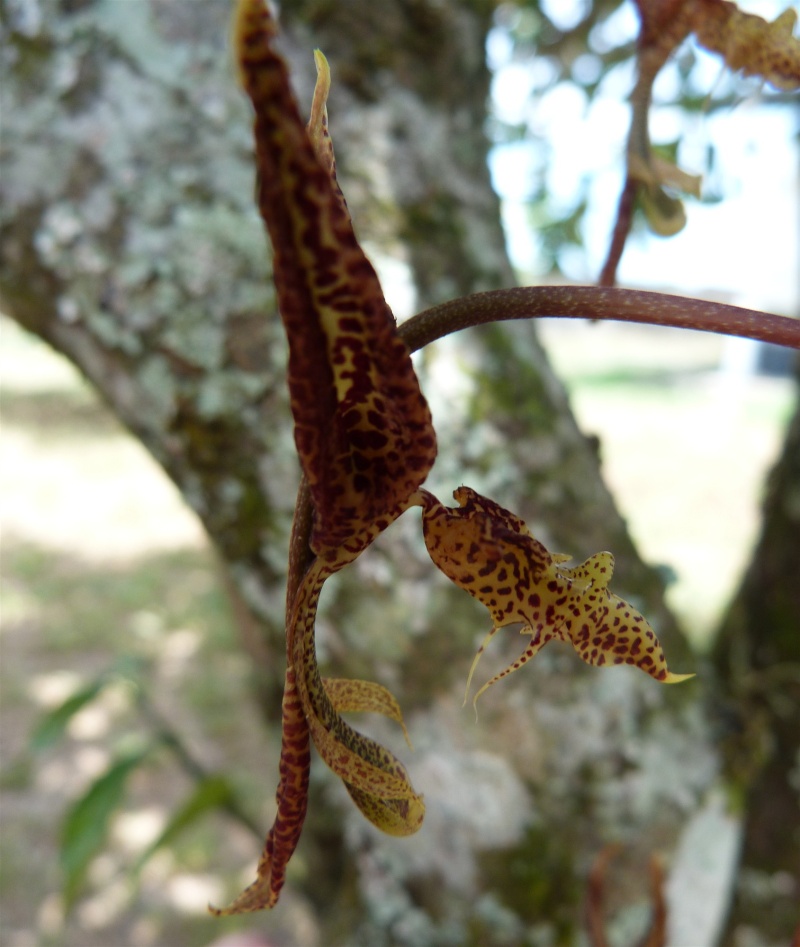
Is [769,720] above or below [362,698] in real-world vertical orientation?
below

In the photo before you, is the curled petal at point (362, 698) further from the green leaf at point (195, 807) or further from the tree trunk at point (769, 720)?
the green leaf at point (195, 807)

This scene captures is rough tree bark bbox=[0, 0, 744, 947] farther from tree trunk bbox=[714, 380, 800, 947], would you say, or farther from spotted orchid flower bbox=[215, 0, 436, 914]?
spotted orchid flower bbox=[215, 0, 436, 914]

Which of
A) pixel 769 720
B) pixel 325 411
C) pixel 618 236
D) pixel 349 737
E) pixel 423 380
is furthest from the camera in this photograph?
pixel 769 720

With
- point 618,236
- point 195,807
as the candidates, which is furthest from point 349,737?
point 195,807

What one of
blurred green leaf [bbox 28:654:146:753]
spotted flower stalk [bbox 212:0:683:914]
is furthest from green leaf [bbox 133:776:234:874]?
spotted flower stalk [bbox 212:0:683:914]

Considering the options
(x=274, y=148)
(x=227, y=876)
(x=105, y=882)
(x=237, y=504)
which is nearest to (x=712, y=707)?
(x=237, y=504)

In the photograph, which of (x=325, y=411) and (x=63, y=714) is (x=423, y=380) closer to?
(x=325, y=411)

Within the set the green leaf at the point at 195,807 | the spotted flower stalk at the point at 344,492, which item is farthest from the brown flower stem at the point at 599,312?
the green leaf at the point at 195,807
